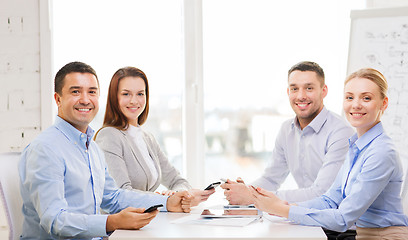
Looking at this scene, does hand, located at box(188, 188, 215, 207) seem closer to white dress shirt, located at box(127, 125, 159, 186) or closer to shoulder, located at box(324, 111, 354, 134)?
white dress shirt, located at box(127, 125, 159, 186)

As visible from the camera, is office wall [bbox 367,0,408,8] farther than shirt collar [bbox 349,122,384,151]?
Yes

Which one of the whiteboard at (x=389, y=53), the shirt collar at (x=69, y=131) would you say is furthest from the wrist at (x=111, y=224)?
the whiteboard at (x=389, y=53)

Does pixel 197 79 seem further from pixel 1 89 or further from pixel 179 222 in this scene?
pixel 179 222

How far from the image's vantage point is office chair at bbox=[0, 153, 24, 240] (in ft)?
6.31

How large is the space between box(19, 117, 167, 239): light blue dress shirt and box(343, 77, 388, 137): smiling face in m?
0.94

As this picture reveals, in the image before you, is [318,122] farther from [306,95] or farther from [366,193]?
[366,193]

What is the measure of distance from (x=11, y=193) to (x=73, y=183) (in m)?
0.26

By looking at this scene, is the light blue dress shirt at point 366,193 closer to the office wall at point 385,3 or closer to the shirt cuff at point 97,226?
the shirt cuff at point 97,226

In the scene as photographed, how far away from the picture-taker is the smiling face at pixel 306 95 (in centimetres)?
280

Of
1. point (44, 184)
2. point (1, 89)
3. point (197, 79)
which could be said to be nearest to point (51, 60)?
point (1, 89)

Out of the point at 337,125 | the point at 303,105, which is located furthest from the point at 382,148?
the point at 303,105

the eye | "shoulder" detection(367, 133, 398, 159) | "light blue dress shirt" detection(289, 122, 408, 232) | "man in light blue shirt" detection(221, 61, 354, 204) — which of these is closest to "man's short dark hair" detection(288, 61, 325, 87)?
"man in light blue shirt" detection(221, 61, 354, 204)

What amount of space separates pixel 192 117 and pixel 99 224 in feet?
6.41

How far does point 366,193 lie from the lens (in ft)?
6.46
